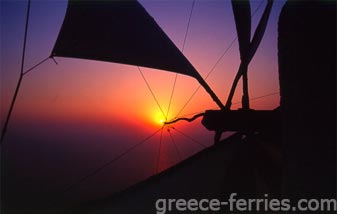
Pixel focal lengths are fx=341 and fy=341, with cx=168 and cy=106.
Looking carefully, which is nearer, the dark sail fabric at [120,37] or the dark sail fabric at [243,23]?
the dark sail fabric at [243,23]

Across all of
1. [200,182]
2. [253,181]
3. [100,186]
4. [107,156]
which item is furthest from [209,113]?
[107,156]

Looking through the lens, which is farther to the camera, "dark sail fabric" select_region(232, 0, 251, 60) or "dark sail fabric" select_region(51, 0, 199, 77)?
"dark sail fabric" select_region(51, 0, 199, 77)

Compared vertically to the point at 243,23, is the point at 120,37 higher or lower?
higher

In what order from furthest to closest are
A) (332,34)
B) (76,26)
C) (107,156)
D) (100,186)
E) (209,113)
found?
1. (107,156)
2. (100,186)
3. (76,26)
4. (209,113)
5. (332,34)

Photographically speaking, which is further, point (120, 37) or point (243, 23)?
point (120, 37)

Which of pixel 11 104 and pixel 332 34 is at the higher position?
pixel 11 104

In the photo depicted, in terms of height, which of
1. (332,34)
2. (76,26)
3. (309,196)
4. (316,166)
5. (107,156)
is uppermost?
(107,156)

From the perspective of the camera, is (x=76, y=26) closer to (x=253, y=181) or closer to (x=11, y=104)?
(x=11, y=104)

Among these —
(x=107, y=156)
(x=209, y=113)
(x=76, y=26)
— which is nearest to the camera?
(x=209, y=113)
